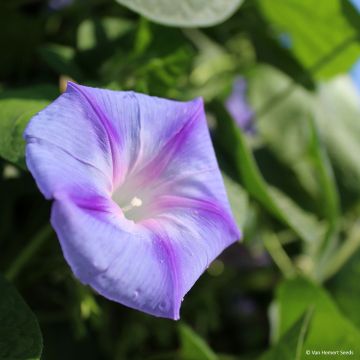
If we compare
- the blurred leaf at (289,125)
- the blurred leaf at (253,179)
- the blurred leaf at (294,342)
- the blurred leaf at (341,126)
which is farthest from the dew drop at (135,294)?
the blurred leaf at (341,126)

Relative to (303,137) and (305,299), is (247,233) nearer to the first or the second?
(305,299)

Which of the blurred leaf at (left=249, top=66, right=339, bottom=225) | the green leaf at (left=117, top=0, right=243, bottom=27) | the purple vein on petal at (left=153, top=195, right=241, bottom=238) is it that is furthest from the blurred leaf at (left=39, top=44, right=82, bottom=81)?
the blurred leaf at (left=249, top=66, right=339, bottom=225)

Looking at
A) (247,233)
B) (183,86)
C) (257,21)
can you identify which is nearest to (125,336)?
(247,233)

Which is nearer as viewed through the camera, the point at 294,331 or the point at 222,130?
the point at 294,331

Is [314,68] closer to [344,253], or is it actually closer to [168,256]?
[344,253]

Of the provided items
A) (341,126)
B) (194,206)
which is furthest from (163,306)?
(341,126)

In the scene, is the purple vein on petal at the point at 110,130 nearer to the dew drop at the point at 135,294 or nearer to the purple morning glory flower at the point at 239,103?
the dew drop at the point at 135,294

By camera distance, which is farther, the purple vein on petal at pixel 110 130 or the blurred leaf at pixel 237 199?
the blurred leaf at pixel 237 199
